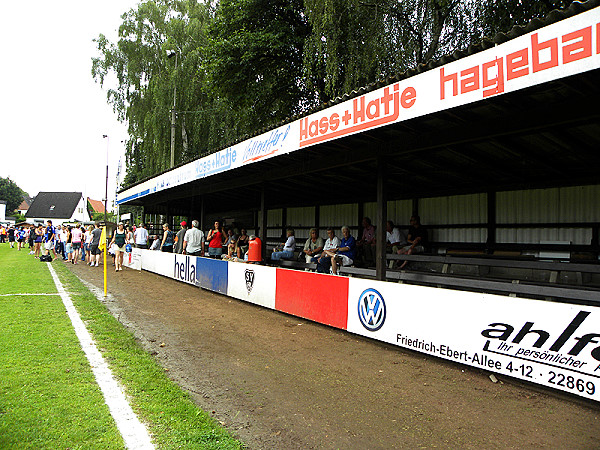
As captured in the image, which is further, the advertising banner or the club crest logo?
A: the advertising banner

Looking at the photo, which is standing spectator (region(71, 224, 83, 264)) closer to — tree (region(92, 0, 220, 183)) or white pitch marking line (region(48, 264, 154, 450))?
tree (region(92, 0, 220, 183))

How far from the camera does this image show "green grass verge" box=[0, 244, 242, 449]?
3082mm

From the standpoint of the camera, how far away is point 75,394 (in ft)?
12.6

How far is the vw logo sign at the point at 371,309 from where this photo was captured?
6.08m

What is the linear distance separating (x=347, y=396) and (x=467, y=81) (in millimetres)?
3468

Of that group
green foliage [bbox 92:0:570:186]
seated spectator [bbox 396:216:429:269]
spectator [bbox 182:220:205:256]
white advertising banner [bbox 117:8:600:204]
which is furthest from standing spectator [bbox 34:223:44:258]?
seated spectator [bbox 396:216:429:269]

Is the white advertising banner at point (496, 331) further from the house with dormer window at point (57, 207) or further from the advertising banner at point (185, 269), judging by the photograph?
the house with dormer window at point (57, 207)

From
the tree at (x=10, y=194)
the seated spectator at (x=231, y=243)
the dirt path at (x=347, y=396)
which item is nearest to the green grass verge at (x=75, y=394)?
the dirt path at (x=347, y=396)

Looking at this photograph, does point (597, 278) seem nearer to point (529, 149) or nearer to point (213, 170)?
point (529, 149)

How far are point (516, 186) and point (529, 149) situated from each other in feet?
6.73

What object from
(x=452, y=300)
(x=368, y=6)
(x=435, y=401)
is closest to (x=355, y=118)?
(x=452, y=300)

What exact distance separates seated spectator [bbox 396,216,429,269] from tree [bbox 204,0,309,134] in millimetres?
11446

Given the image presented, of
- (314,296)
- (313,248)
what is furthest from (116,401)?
(313,248)

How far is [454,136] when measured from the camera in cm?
572
